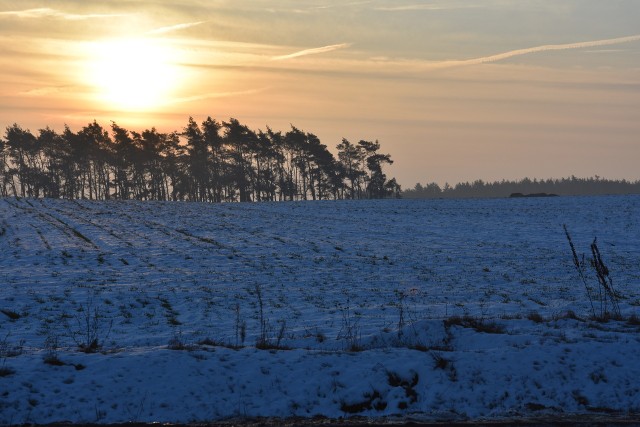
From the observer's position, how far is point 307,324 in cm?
1574

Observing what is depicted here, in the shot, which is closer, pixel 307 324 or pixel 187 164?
pixel 307 324

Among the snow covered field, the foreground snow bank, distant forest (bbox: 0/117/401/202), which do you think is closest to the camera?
the foreground snow bank

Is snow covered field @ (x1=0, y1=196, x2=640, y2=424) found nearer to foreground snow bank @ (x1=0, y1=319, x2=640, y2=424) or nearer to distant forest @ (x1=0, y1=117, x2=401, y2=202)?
foreground snow bank @ (x1=0, y1=319, x2=640, y2=424)

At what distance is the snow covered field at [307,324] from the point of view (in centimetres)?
893

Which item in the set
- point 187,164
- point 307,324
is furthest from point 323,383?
point 187,164

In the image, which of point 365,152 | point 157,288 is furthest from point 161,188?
point 157,288

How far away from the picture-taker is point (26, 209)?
5609cm

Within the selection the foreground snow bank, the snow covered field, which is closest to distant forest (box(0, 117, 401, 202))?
the snow covered field

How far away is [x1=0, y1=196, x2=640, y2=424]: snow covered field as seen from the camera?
893 cm

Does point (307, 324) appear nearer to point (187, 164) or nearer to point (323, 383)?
point (323, 383)

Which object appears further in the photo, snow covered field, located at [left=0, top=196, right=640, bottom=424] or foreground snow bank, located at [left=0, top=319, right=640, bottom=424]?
snow covered field, located at [left=0, top=196, right=640, bottom=424]

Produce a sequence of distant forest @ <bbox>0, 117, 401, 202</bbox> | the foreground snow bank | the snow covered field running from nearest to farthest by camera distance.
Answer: the foreground snow bank < the snow covered field < distant forest @ <bbox>0, 117, 401, 202</bbox>

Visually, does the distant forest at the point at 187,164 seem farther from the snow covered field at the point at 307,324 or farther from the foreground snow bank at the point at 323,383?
the foreground snow bank at the point at 323,383

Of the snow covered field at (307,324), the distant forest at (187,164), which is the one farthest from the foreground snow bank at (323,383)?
the distant forest at (187,164)
